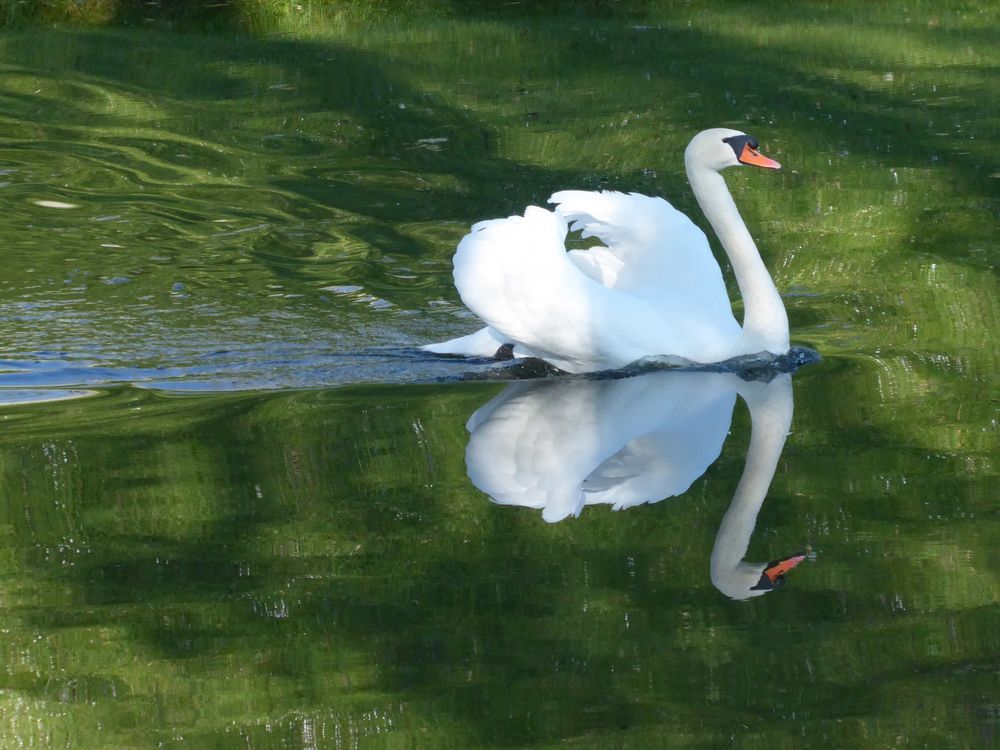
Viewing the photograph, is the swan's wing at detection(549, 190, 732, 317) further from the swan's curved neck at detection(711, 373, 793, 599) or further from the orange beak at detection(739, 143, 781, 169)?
the swan's curved neck at detection(711, 373, 793, 599)

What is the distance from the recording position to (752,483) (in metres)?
4.97

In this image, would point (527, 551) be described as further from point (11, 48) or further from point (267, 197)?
point (11, 48)

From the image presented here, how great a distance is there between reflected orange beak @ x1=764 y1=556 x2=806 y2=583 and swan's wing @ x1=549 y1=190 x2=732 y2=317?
240 centimetres

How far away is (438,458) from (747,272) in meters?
2.08

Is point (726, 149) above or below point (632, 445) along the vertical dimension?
above

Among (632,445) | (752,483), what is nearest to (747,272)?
(632,445)

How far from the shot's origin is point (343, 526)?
4703 millimetres

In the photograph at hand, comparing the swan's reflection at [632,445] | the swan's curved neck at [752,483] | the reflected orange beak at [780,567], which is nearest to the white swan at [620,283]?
the swan's reflection at [632,445]

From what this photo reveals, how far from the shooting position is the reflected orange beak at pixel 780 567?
4.24 m

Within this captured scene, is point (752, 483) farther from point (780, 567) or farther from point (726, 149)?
point (726, 149)

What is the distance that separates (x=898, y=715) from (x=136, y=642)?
5.61 ft

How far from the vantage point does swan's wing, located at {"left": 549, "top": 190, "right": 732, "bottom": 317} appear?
22.0 feet

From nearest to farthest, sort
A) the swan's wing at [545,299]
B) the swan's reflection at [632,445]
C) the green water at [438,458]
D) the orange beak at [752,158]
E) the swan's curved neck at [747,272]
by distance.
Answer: the green water at [438,458], the swan's reflection at [632,445], the swan's wing at [545,299], the swan's curved neck at [747,272], the orange beak at [752,158]

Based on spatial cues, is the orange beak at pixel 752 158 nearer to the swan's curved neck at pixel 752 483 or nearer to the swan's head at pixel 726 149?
the swan's head at pixel 726 149
